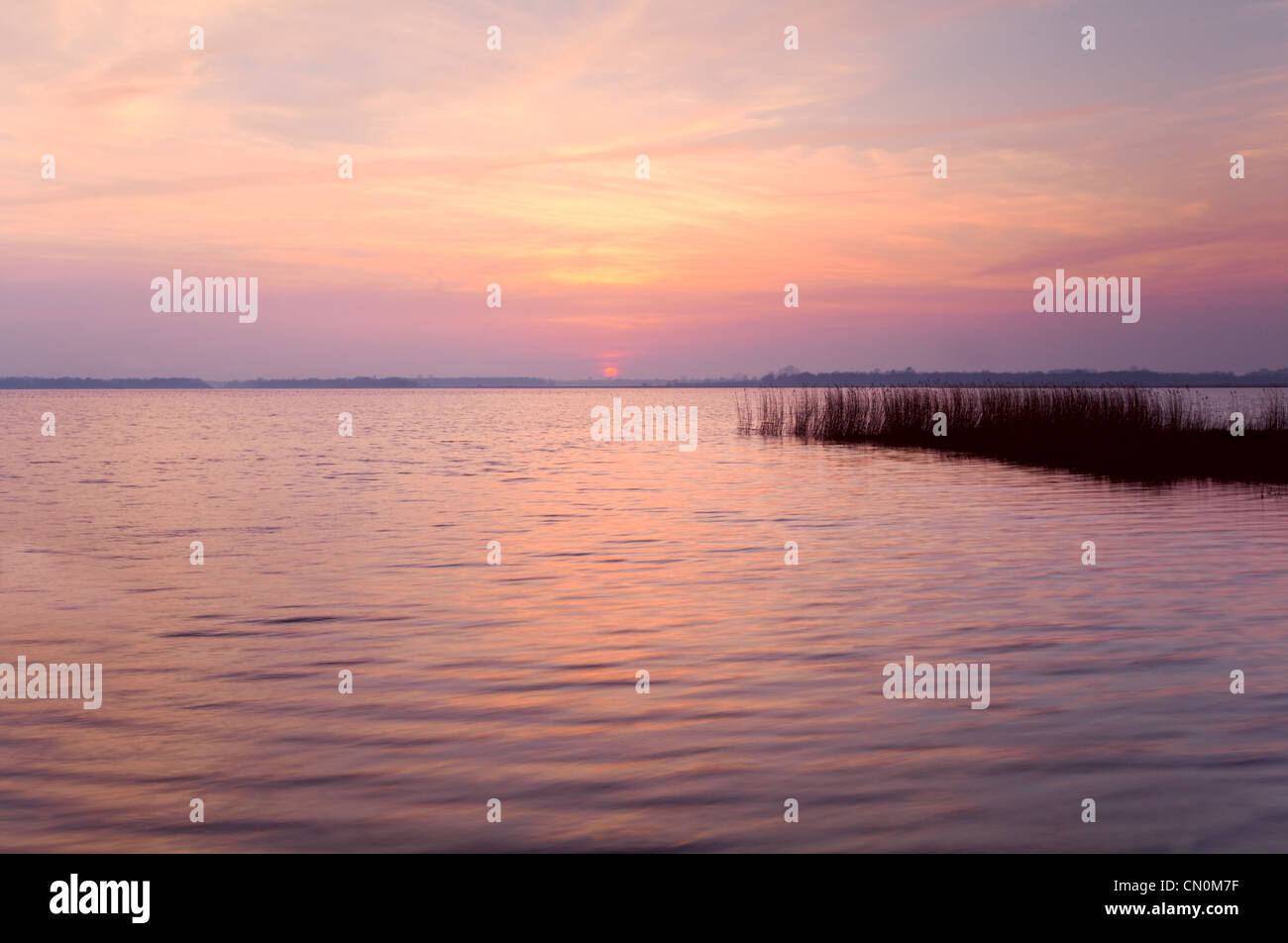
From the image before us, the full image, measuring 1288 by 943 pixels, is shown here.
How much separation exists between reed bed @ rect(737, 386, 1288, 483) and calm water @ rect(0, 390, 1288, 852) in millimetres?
8793

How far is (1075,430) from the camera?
34031 mm

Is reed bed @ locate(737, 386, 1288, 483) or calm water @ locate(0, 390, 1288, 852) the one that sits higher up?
reed bed @ locate(737, 386, 1288, 483)

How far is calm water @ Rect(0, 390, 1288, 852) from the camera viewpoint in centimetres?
609

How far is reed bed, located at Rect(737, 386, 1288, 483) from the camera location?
1161 inches

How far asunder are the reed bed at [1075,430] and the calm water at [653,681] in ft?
28.8

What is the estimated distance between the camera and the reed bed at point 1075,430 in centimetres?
2948

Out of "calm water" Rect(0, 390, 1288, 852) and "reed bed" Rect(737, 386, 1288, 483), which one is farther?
"reed bed" Rect(737, 386, 1288, 483)

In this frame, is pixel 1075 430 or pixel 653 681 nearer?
pixel 653 681

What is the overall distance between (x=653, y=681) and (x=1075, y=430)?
1130 inches

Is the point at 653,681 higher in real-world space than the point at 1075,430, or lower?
lower
